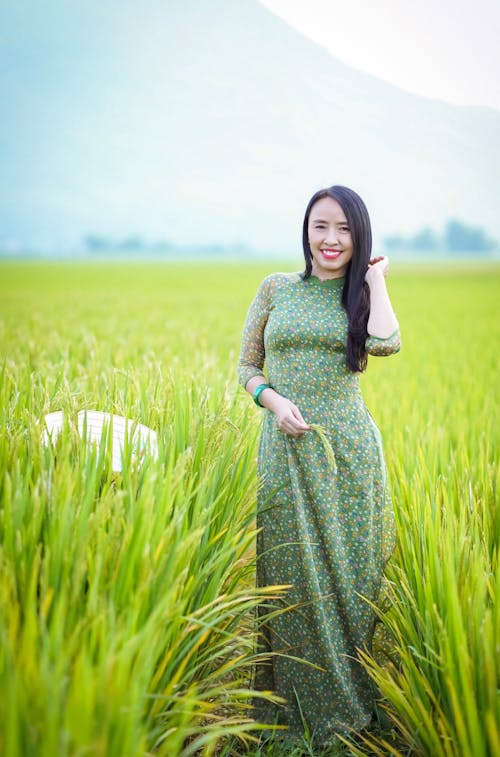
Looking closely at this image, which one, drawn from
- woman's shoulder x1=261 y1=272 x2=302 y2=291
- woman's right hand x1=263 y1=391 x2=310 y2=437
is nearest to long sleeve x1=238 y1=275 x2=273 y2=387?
woman's shoulder x1=261 y1=272 x2=302 y2=291

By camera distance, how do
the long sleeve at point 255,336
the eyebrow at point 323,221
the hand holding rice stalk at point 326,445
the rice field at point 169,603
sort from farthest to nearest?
the long sleeve at point 255,336
the eyebrow at point 323,221
the hand holding rice stalk at point 326,445
the rice field at point 169,603

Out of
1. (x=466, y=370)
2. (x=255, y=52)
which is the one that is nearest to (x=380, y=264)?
(x=466, y=370)

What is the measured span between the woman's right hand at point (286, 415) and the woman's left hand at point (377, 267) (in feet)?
1.46

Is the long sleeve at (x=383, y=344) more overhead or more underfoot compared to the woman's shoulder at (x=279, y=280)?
more underfoot

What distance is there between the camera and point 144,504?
136 centimetres

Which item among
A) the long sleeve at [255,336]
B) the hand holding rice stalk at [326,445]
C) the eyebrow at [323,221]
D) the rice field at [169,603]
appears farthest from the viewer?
the long sleeve at [255,336]

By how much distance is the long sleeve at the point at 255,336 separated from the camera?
2078 millimetres

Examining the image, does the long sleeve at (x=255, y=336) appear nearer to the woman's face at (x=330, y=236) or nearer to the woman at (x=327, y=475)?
the woman at (x=327, y=475)

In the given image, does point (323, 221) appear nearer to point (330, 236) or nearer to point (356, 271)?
point (330, 236)

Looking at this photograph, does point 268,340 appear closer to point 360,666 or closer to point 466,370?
point 360,666

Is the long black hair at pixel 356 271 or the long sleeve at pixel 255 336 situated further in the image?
the long sleeve at pixel 255 336

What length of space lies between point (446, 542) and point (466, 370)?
452 cm

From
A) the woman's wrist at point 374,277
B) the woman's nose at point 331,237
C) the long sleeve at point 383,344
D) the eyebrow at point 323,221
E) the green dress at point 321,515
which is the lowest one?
the green dress at point 321,515

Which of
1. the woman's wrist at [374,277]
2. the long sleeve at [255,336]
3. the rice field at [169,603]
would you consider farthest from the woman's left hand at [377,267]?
the rice field at [169,603]
